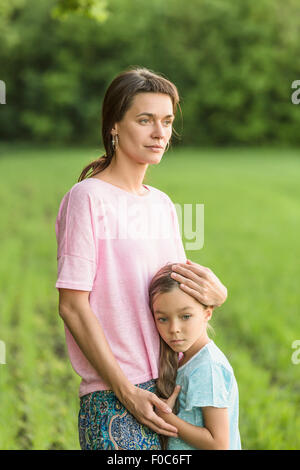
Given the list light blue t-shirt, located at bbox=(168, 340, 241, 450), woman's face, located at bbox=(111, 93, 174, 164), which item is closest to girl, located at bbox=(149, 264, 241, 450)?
light blue t-shirt, located at bbox=(168, 340, 241, 450)

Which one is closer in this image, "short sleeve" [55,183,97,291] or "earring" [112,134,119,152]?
"short sleeve" [55,183,97,291]

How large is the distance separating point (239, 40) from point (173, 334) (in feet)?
132

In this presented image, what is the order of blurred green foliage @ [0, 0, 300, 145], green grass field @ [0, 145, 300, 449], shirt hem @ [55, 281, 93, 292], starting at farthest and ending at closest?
blurred green foliage @ [0, 0, 300, 145] → green grass field @ [0, 145, 300, 449] → shirt hem @ [55, 281, 93, 292]

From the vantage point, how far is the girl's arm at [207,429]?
5.72ft

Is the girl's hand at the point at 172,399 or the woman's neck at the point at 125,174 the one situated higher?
the woman's neck at the point at 125,174

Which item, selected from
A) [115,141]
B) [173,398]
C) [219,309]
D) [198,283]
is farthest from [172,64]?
[173,398]

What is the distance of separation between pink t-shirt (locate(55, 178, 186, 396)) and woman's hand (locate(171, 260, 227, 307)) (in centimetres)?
8

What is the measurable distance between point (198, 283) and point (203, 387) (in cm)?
28

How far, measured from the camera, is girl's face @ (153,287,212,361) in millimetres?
1751

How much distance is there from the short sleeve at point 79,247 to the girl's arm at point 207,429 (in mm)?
418

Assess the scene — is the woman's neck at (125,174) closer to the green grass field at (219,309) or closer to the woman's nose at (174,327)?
the green grass field at (219,309)

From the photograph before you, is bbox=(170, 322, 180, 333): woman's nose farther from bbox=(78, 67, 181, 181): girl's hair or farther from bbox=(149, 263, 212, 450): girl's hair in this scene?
bbox=(78, 67, 181, 181): girl's hair

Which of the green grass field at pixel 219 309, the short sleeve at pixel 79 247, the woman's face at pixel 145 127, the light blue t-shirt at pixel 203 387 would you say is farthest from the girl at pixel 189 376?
the green grass field at pixel 219 309

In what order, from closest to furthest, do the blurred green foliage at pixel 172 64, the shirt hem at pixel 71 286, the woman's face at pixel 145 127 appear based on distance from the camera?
the shirt hem at pixel 71 286 < the woman's face at pixel 145 127 < the blurred green foliage at pixel 172 64
